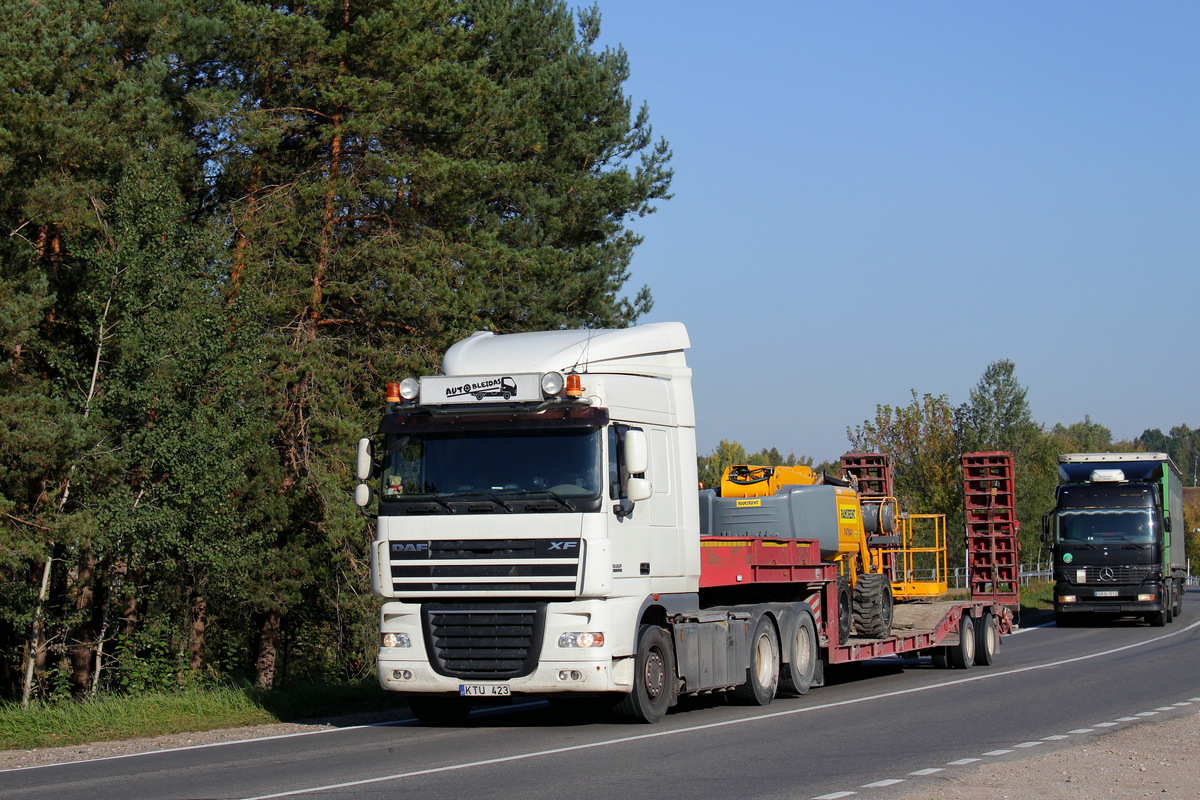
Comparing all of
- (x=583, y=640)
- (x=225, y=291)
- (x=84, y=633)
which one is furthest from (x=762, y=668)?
(x=84, y=633)

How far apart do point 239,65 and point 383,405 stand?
24.4 ft

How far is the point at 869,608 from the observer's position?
18.2 metres

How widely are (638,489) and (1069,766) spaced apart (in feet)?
14.5

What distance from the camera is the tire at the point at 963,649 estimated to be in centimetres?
1994

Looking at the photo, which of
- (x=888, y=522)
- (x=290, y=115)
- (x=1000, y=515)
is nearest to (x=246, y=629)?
(x=290, y=115)

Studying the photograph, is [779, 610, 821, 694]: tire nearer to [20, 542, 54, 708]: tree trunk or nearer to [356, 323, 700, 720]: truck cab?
[356, 323, 700, 720]: truck cab

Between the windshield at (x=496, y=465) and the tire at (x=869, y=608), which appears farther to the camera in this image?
the tire at (x=869, y=608)

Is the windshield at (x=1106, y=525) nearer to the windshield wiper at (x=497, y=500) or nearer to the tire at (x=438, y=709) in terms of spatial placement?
the tire at (x=438, y=709)

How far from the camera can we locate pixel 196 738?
12.8 metres

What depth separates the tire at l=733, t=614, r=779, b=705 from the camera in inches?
577

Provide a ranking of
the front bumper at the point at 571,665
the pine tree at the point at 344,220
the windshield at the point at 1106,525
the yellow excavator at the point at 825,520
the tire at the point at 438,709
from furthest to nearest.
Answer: the windshield at the point at 1106,525, the pine tree at the point at 344,220, the yellow excavator at the point at 825,520, the tire at the point at 438,709, the front bumper at the point at 571,665

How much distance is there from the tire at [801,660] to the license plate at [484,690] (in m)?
4.63

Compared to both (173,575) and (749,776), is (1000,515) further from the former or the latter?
(749,776)

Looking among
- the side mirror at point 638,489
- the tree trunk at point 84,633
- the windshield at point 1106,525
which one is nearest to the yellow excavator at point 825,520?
the side mirror at point 638,489
